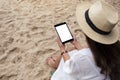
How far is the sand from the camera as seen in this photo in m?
2.28

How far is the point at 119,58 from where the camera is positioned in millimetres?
1515

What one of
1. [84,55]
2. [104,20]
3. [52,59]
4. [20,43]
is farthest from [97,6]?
[20,43]

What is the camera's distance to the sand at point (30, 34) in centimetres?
228

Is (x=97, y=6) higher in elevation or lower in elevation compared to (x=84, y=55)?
higher

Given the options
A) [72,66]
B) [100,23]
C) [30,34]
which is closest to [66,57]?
[72,66]

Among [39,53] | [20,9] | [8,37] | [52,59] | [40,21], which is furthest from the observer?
[20,9]

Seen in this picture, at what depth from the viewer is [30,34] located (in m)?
2.75

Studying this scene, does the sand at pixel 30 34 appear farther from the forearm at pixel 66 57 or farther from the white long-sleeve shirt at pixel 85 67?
the white long-sleeve shirt at pixel 85 67

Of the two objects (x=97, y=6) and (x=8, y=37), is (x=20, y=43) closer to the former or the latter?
(x=8, y=37)

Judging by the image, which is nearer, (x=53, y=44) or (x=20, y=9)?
(x=53, y=44)

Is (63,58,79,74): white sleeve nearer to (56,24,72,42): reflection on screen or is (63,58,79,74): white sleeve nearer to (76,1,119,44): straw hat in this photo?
(76,1,119,44): straw hat

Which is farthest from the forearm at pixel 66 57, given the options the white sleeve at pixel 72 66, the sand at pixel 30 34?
the sand at pixel 30 34

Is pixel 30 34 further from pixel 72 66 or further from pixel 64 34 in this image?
pixel 72 66

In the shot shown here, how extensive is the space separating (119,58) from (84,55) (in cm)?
21
